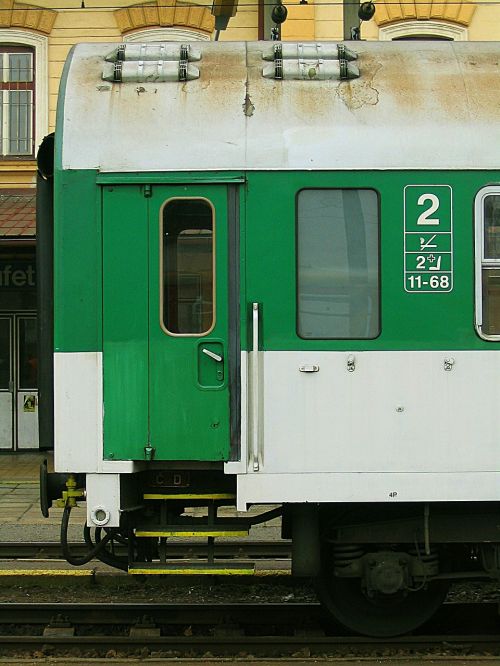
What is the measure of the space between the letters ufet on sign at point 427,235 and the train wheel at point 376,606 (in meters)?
2.07

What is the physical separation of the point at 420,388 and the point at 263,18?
1246cm

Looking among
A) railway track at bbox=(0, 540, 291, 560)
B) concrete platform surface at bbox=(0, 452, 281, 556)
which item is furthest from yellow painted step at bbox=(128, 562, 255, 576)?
railway track at bbox=(0, 540, 291, 560)

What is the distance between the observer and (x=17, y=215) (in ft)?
49.0

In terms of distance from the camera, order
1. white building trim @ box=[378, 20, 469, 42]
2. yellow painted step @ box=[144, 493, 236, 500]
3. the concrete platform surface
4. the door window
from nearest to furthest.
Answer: yellow painted step @ box=[144, 493, 236, 500] → the concrete platform surface → white building trim @ box=[378, 20, 469, 42] → the door window

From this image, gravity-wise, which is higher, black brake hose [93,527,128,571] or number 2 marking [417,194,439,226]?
number 2 marking [417,194,439,226]

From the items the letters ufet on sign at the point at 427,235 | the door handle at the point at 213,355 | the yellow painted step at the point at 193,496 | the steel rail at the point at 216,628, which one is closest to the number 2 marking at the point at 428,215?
the letters ufet on sign at the point at 427,235

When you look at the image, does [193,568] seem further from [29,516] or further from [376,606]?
[29,516]

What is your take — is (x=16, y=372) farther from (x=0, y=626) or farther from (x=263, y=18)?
(x=0, y=626)

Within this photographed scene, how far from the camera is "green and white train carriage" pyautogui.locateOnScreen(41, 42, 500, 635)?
18.0ft

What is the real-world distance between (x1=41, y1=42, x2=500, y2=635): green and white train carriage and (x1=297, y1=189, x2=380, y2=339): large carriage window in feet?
0.04

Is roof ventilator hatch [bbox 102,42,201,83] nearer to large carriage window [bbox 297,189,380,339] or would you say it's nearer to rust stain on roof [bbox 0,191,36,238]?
large carriage window [bbox 297,189,380,339]

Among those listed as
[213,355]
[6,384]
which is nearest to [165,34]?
[6,384]

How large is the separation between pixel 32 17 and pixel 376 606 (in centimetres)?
1352

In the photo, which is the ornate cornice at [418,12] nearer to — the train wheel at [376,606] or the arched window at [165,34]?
the arched window at [165,34]
